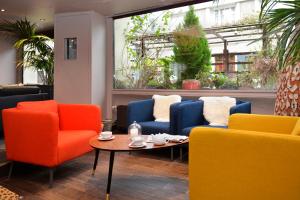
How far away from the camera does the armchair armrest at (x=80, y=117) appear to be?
3.42 metres

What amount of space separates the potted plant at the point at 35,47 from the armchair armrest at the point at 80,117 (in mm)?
2747

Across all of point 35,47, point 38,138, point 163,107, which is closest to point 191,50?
point 163,107

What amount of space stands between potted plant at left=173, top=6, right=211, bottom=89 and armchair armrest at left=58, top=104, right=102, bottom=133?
6.21 ft

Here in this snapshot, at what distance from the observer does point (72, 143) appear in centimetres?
291

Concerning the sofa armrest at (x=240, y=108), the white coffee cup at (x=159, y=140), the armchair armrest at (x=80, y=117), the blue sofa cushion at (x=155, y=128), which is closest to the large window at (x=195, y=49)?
the sofa armrest at (x=240, y=108)

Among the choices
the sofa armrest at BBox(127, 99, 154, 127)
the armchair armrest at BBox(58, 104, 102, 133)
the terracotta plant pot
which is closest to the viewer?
the armchair armrest at BBox(58, 104, 102, 133)

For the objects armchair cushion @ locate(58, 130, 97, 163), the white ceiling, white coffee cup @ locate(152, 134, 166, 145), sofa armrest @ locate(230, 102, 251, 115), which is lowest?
armchair cushion @ locate(58, 130, 97, 163)

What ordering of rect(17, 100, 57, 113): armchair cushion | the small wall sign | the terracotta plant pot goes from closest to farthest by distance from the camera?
rect(17, 100, 57, 113): armchair cushion → the terracotta plant pot → the small wall sign

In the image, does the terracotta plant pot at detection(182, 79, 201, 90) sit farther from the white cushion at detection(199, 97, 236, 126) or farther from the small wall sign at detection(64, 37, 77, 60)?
the small wall sign at detection(64, 37, 77, 60)

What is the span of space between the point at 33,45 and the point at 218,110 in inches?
167

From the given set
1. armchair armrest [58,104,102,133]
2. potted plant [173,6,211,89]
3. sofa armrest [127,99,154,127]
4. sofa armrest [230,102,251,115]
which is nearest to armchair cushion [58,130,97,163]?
armchair armrest [58,104,102,133]

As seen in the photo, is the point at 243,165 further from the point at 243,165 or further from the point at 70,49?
the point at 70,49

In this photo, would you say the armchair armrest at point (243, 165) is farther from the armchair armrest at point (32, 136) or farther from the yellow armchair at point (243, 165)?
the armchair armrest at point (32, 136)

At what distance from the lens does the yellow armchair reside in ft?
4.84
